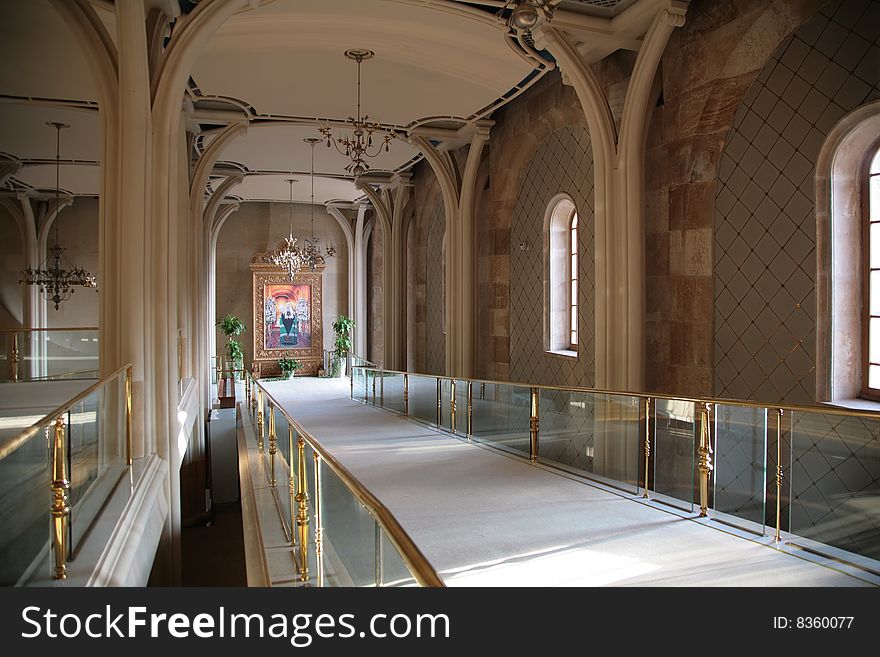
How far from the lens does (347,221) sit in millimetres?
22891

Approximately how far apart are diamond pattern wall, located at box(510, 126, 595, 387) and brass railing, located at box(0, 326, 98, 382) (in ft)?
24.0

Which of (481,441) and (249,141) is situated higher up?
(249,141)

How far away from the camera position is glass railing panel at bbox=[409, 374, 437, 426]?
10.2m

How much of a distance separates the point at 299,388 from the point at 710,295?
1304cm

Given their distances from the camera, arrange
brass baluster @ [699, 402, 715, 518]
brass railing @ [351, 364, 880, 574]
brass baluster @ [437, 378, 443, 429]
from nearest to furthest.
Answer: brass railing @ [351, 364, 880, 574] < brass baluster @ [699, 402, 715, 518] < brass baluster @ [437, 378, 443, 429]

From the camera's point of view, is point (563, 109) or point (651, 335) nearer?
point (651, 335)

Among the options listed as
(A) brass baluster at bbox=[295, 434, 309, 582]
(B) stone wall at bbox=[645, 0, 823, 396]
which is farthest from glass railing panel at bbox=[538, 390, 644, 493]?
(A) brass baluster at bbox=[295, 434, 309, 582]

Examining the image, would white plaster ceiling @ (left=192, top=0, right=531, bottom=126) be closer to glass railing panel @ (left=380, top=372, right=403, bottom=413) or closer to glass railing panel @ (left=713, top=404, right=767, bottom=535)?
glass railing panel @ (left=380, top=372, right=403, bottom=413)

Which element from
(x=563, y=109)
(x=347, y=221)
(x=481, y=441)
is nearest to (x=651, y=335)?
(x=481, y=441)

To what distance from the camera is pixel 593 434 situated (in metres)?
6.86

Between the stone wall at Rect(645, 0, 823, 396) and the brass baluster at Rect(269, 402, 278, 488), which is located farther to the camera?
the brass baluster at Rect(269, 402, 278, 488)

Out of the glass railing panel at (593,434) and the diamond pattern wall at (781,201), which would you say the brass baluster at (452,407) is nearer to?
the glass railing panel at (593,434)
